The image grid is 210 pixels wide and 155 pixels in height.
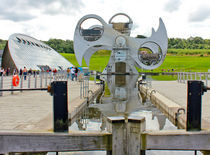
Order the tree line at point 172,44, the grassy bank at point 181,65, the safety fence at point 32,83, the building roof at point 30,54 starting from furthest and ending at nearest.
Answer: the tree line at point 172,44 < the grassy bank at point 181,65 < the building roof at point 30,54 < the safety fence at point 32,83

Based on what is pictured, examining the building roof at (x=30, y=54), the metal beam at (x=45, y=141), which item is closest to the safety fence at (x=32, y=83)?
the metal beam at (x=45, y=141)

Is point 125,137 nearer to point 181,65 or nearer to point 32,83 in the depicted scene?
point 32,83

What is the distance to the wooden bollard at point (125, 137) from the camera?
3746mm

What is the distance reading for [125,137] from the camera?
3781mm

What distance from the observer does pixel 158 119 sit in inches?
275

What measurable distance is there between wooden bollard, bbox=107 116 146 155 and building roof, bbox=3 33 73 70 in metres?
37.3

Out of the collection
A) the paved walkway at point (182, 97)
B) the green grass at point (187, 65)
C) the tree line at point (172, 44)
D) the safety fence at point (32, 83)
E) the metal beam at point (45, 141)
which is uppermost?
the tree line at point (172, 44)

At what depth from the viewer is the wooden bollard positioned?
3746 millimetres

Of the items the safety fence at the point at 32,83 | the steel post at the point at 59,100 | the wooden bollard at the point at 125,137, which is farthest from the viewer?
the safety fence at the point at 32,83

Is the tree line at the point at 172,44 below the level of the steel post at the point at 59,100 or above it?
above

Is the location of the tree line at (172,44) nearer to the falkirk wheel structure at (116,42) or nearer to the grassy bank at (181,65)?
the grassy bank at (181,65)

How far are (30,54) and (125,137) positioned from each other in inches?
1721

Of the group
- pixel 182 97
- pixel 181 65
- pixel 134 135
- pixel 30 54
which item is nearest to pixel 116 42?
pixel 182 97

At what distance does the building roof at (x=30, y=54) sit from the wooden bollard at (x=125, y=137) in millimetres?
37253
